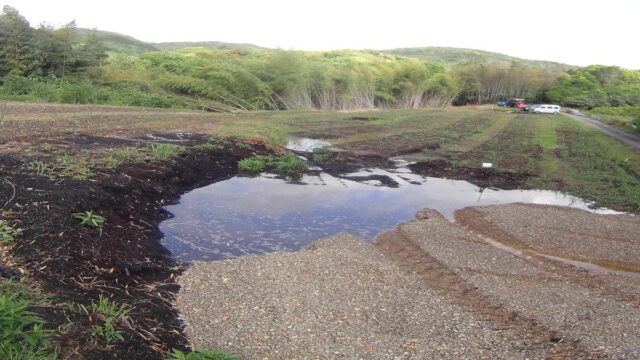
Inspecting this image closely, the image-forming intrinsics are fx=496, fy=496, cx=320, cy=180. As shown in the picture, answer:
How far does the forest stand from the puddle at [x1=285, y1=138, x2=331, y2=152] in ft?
36.0

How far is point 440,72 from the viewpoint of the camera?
6097cm

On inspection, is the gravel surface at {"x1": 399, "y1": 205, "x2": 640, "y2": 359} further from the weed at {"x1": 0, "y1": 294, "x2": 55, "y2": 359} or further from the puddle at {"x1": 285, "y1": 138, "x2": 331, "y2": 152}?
the puddle at {"x1": 285, "y1": 138, "x2": 331, "y2": 152}

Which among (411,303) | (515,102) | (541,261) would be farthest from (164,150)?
(515,102)

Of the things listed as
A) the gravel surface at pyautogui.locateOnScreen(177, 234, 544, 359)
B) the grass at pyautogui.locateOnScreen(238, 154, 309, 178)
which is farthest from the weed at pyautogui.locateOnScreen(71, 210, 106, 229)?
the grass at pyautogui.locateOnScreen(238, 154, 309, 178)

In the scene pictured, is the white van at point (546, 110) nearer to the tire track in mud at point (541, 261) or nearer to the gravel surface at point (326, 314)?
the tire track in mud at point (541, 261)

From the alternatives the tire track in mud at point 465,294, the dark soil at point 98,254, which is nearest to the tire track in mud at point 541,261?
the tire track in mud at point 465,294

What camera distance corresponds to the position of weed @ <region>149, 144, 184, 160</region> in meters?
13.0

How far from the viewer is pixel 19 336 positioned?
154 inches

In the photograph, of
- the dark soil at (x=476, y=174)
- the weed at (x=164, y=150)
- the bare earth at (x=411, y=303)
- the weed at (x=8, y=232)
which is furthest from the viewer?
the dark soil at (x=476, y=174)

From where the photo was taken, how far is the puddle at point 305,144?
19.9 m

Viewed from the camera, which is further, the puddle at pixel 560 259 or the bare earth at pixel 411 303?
the puddle at pixel 560 259

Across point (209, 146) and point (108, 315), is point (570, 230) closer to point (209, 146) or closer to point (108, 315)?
point (108, 315)

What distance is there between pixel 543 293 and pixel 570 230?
163 inches

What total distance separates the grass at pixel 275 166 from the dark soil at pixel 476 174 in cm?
413
